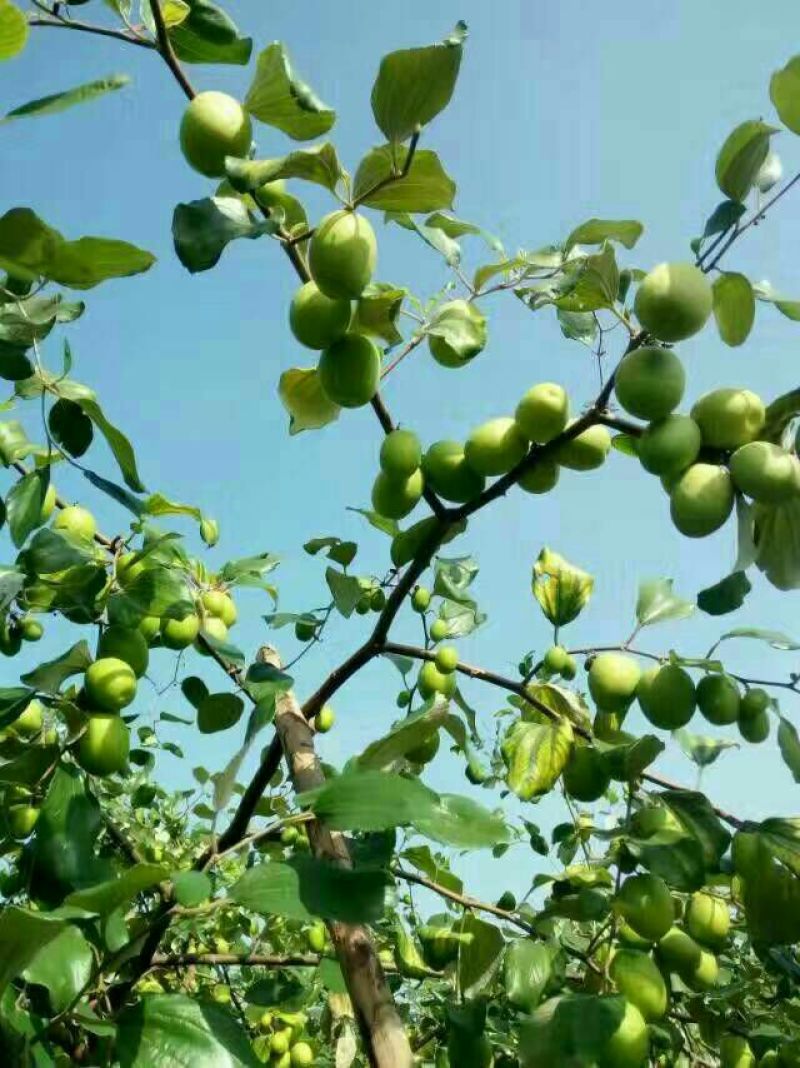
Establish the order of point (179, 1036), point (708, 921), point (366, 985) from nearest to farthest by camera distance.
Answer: point (179, 1036) → point (366, 985) → point (708, 921)

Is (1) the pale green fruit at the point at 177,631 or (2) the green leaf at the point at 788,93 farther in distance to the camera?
(1) the pale green fruit at the point at 177,631

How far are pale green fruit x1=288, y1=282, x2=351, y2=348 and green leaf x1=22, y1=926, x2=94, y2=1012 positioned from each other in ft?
2.32

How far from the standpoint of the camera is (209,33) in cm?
108

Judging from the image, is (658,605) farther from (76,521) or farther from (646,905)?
(76,521)

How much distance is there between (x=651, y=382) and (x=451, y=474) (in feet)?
1.04

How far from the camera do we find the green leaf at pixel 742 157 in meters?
1.06

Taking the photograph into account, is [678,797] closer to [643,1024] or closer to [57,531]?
[643,1024]

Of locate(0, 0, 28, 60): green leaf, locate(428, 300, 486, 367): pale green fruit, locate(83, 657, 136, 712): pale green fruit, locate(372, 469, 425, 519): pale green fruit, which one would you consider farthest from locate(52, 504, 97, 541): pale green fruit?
locate(0, 0, 28, 60): green leaf

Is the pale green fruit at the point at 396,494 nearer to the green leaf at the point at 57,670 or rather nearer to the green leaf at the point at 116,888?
the green leaf at the point at 57,670

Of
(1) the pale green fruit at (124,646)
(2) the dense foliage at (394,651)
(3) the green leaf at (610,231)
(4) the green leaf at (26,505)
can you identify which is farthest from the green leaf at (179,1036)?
(3) the green leaf at (610,231)

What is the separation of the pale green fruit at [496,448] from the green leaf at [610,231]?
27cm

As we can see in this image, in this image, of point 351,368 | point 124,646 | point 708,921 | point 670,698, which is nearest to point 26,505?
point 124,646

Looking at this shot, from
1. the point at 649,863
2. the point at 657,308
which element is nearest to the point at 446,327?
the point at 657,308

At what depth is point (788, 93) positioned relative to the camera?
100cm
